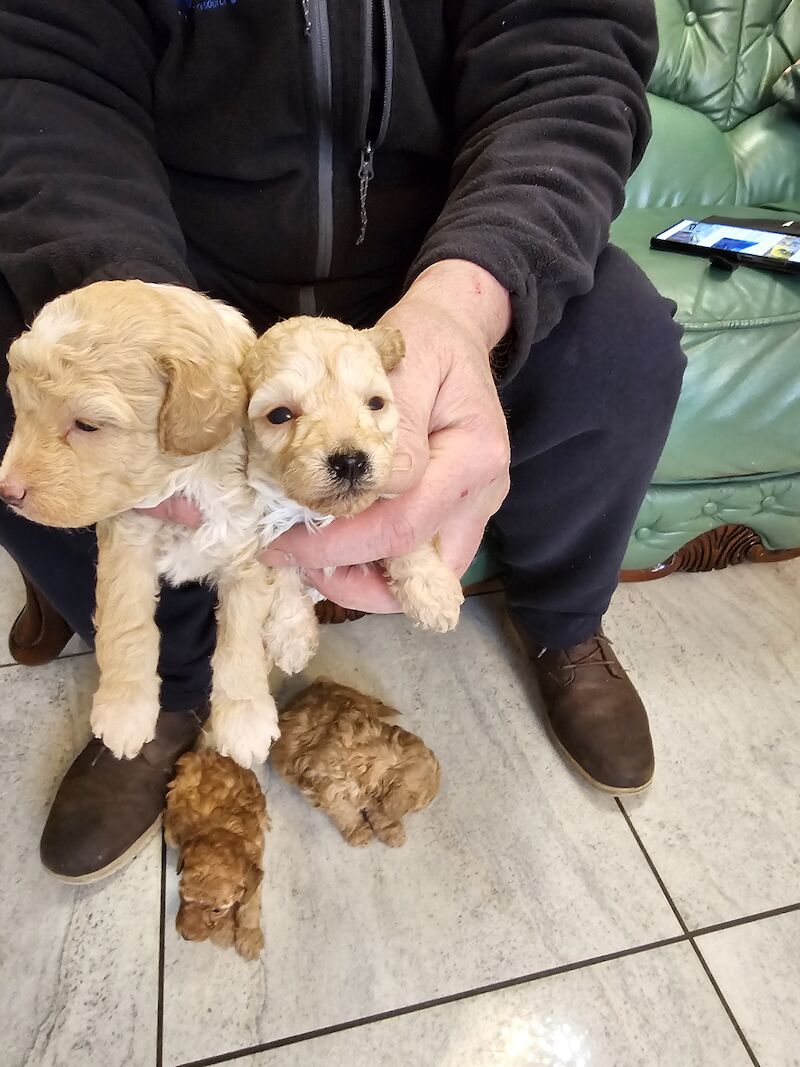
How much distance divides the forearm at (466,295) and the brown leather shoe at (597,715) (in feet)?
1.88

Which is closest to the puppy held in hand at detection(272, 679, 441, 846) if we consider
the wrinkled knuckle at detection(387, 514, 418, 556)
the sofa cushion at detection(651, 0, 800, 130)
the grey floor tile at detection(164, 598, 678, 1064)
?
the grey floor tile at detection(164, 598, 678, 1064)

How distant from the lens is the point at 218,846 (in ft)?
3.20

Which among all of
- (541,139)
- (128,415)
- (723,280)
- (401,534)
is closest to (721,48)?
(723,280)

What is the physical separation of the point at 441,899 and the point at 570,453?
573 millimetres

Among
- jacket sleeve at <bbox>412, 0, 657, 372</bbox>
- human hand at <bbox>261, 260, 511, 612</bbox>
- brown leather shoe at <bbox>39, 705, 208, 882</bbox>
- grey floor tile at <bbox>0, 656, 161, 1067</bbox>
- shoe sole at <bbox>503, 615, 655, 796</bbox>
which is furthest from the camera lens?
shoe sole at <bbox>503, 615, 655, 796</bbox>

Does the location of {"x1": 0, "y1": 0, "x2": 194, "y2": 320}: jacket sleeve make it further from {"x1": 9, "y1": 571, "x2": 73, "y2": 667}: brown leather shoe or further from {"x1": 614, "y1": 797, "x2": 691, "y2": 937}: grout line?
{"x1": 614, "y1": 797, "x2": 691, "y2": 937}: grout line

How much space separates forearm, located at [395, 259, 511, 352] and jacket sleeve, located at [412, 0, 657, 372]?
0.04 feet

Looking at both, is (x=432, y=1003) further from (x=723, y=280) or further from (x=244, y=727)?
(x=723, y=280)

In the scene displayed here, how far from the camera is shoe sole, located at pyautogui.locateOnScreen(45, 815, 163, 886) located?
38.5 inches

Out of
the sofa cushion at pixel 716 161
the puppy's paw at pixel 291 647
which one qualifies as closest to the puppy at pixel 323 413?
the puppy's paw at pixel 291 647

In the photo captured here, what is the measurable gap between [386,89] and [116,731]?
2.39 ft

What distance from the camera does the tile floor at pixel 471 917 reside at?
2.92 feet

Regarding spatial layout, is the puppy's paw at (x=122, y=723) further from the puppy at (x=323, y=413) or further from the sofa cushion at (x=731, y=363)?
the sofa cushion at (x=731, y=363)

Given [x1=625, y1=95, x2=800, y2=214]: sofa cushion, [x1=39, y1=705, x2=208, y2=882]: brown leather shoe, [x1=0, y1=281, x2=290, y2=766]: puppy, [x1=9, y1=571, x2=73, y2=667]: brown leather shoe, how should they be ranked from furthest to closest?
[x1=625, y1=95, x2=800, y2=214]: sofa cushion → [x1=9, y1=571, x2=73, y2=667]: brown leather shoe → [x1=39, y1=705, x2=208, y2=882]: brown leather shoe → [x1=0, y1=281, x2=290, y2=766]: puppy
